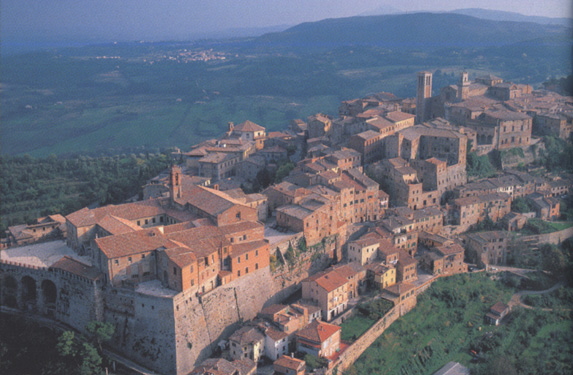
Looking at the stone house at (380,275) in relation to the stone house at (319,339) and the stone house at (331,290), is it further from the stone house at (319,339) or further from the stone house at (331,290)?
the stone house at (319,339)

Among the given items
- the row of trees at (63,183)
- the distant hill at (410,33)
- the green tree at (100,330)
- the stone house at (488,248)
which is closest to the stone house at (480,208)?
the stone house at (488,248)

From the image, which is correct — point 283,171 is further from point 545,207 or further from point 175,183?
point 545,207

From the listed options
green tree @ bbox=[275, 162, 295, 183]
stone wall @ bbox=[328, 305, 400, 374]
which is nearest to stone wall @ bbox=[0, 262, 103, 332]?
stone wall @ bbox=[328, 305, 400, 374]

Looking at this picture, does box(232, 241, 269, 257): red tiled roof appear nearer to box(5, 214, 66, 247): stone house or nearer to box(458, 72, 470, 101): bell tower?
box(5, 214, 66, 247): stone house

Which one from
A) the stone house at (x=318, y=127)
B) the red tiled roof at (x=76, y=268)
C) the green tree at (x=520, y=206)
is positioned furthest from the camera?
the stone house at (x=318, y=127)

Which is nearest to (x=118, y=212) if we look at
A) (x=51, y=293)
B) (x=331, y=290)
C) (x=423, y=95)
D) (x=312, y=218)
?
(x=51, y=293)

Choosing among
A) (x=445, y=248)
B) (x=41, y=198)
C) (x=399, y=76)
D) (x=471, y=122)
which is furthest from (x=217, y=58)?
(x=445, y=248)
